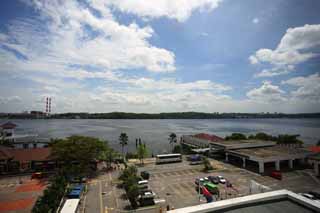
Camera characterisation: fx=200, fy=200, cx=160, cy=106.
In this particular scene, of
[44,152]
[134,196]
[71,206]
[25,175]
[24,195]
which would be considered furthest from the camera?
[44,152]

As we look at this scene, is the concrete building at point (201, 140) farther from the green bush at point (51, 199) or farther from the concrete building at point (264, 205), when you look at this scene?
the concrete building at point (264, 205)

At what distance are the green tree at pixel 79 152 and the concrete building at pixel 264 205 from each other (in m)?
32.3

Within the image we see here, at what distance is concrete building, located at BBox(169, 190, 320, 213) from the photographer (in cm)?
952

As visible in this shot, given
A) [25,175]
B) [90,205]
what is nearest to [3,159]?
[25,175]

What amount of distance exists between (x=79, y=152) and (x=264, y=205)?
114 ft

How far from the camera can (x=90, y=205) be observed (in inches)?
990

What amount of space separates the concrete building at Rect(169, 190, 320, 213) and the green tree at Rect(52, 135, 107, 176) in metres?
32.3

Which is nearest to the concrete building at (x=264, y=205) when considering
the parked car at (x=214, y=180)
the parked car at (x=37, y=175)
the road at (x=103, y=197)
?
the road at (x=103, y=197)

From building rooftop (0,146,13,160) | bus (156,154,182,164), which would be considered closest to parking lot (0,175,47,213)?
building rooftop (0,146,13,160)

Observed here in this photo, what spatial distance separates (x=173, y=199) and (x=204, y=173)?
14.1 meters

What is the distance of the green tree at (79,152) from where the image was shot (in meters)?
38.1

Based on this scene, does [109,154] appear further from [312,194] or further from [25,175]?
[312,194]

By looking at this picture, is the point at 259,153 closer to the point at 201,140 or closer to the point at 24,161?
the point at 201,140

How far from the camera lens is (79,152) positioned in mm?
38188
